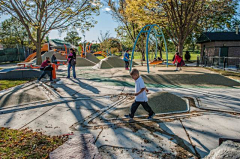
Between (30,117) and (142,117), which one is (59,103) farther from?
(142,117)

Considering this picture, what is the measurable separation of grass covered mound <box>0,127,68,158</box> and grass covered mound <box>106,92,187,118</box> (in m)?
1.89

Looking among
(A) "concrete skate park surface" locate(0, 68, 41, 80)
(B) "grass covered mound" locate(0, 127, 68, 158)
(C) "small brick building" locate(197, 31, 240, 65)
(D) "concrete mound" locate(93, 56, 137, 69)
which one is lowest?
(B) "grass covered mound" locate(0, 127, 68, 158)

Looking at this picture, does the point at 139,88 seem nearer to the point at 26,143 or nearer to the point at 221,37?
the point at 26,143

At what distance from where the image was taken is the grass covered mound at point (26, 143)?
11.3 feet

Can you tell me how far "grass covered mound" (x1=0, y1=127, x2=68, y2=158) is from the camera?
11.3 feet

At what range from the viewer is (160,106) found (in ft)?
19.6

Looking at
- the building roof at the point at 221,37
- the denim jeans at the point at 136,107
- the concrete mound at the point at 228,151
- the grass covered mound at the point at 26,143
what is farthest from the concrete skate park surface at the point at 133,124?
the building roof at the point at 221,37

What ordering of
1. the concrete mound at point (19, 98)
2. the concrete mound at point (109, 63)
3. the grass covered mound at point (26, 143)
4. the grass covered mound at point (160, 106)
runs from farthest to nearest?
the concrete mound at point (109, 63)
the concrete mound at point (19, 98)
the grass covered mound at point (160, 106)
the grass covered mound at point (26, 143)

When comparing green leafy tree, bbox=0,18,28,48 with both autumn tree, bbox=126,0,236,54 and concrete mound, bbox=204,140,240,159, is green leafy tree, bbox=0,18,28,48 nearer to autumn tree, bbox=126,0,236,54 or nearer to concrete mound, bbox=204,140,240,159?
autumn tree, bbox=126,0,236,54

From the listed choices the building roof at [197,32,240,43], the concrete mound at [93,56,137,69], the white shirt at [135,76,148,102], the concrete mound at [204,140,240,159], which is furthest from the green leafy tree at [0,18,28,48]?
the concrete mound at [204,140,240,159]

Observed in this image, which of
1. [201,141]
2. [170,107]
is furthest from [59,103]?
[201,141]

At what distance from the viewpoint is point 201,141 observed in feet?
12.9

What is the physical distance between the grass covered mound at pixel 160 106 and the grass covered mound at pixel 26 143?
1.89 m

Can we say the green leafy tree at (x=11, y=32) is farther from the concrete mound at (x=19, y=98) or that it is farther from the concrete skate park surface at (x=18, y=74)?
the concrete mound at (x=19, y=98)
